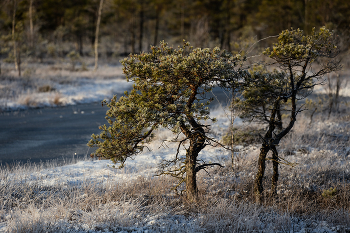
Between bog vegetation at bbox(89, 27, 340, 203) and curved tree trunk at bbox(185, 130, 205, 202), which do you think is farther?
curved tree trunk at bbox(185, 130, 205, 202)

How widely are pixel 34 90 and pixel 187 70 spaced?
14367 mm

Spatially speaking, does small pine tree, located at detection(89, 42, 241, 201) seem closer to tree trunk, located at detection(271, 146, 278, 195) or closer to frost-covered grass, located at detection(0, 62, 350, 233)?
frost-covered grass, located at detection(0, 62, 350, 233)

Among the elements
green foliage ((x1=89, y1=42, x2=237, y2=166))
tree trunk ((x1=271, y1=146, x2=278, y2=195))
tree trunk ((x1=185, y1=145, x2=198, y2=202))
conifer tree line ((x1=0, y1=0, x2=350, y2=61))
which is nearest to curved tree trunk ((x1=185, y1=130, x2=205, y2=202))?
tree trunk ((x1=185, y1=145, x2=198, y2=202))

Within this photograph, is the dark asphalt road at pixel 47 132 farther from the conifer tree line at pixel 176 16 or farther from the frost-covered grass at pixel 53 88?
the conifer tree line at pixel 176 16

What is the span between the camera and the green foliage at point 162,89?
141 inches

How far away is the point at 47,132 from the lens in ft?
32.6

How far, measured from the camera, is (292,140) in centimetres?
795

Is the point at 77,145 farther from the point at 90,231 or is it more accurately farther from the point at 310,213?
the point at 310,213

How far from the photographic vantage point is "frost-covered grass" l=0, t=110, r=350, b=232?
3.78 m

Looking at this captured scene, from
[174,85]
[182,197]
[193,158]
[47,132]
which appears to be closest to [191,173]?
[193,158]

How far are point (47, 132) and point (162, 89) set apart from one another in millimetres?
7567

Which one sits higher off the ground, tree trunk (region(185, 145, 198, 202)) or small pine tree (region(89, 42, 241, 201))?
small pine tree (region(89, 42, 241, 201))

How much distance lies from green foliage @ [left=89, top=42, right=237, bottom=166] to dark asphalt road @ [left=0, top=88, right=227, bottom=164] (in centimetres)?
421

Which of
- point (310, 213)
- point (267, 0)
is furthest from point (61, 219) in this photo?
point (267, 0)
